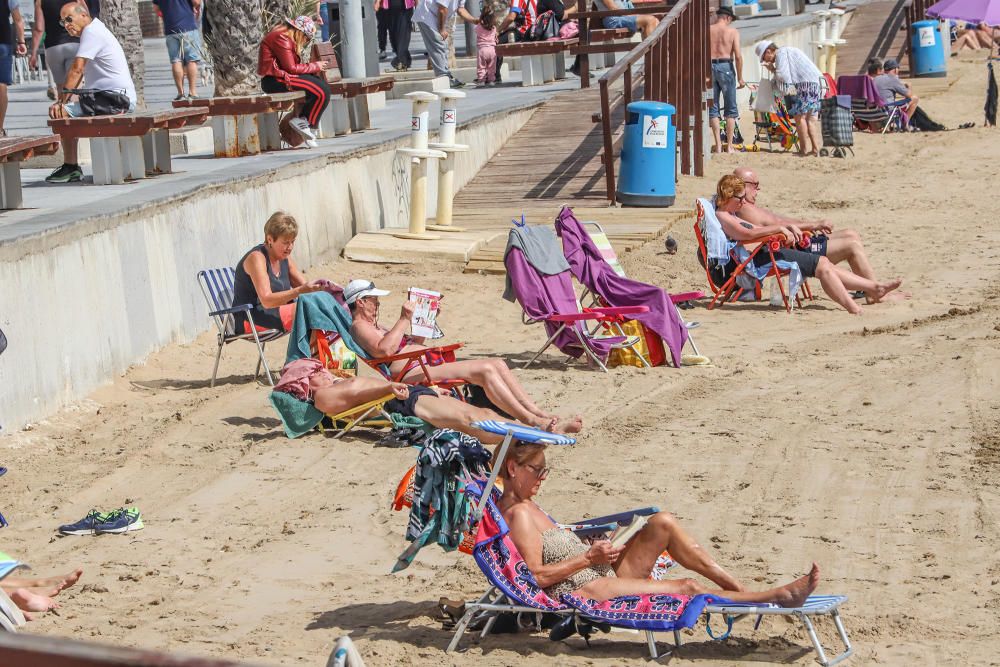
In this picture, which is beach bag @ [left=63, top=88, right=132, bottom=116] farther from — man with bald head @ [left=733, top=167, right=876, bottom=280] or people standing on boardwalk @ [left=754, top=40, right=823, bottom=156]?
people standing on boardwalk @ [left=754, top=40, right=823, bottom=156]

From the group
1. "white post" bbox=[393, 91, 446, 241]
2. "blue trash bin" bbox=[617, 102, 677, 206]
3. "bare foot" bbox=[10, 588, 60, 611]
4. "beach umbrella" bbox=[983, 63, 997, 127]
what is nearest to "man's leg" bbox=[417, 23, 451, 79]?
"blue trash bin" bbox=[617, 102, 677, 206]

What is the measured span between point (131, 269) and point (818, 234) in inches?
201

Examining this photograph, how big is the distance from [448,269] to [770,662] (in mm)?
7630

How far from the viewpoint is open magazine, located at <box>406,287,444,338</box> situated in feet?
26.5

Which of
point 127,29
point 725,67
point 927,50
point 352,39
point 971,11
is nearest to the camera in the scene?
point 127,29

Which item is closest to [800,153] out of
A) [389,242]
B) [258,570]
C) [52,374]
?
[389,242]

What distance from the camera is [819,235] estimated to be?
36.8ft

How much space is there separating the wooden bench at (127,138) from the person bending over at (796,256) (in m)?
4.17

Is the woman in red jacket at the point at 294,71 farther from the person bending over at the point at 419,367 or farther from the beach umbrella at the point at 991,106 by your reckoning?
the beach umbrella at the point at 991,106

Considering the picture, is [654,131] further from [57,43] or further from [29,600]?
[29,600]

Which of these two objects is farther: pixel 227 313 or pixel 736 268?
pixel 736 268

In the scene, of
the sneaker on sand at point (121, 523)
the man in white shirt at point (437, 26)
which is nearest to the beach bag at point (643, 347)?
the sneaker on sand at point (121, 523)

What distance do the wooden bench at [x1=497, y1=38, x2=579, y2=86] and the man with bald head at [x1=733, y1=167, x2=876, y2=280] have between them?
7.80 metres

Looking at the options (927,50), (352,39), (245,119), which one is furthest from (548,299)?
(927,50)
